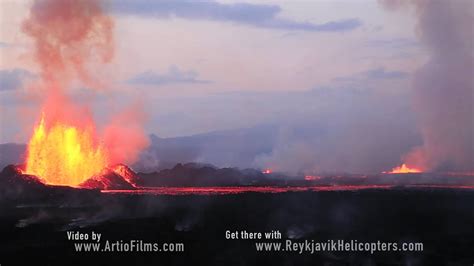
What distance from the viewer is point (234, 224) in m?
133

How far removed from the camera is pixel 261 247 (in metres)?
105

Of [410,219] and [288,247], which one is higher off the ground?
[410,219]

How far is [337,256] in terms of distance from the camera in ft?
317

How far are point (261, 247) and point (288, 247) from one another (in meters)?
4.25

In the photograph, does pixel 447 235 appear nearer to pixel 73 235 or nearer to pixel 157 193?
pixel 73 235

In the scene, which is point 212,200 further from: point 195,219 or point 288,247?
point 288,247

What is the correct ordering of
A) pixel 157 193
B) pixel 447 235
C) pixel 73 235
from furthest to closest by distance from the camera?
pixel 157 193
pixel 447 235
pixel 73 235

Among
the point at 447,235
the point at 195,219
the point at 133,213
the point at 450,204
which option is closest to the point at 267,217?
the point at 195,219

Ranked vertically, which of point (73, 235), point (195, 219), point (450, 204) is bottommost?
point (73, 235)

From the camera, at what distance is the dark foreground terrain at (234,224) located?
3851 inches

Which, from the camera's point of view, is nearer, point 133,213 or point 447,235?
point 447,235

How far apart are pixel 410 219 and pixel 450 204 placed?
32936mm

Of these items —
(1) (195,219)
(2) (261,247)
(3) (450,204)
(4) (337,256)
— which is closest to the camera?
(4) (337,256)

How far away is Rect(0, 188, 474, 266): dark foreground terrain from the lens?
97.8 metres
